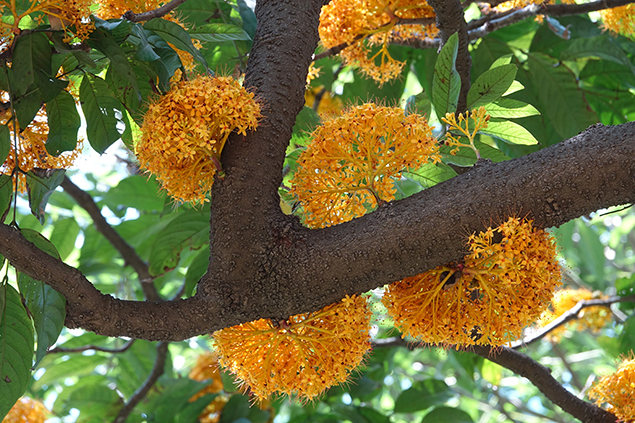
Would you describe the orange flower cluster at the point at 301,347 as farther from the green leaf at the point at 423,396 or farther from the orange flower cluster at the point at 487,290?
the green leaf at the point at 423,396

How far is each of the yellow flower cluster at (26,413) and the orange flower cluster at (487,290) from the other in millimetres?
2647

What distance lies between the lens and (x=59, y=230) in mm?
3592

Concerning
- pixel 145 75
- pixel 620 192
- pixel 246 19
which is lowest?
pixel 620 192

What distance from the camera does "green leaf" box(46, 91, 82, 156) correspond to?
1.81 metres

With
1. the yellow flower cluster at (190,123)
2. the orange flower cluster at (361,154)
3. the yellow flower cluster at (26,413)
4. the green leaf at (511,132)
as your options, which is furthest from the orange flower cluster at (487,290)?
the yellow flower cluster at (26,413)

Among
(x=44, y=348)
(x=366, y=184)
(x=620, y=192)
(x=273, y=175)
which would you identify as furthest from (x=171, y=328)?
(x=620, y=192)

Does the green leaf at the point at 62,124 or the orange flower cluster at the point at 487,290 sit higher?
the green leaf at the point at 62,124

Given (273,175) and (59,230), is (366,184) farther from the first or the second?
(59,230)

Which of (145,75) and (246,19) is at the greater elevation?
(246,19)

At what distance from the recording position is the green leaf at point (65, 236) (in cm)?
359

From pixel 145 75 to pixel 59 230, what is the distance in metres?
2.20

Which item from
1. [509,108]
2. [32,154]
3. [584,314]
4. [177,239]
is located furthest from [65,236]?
[584,314]

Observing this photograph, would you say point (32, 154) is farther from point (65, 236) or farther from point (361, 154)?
point (65, 236)

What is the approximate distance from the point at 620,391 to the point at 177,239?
217cm
